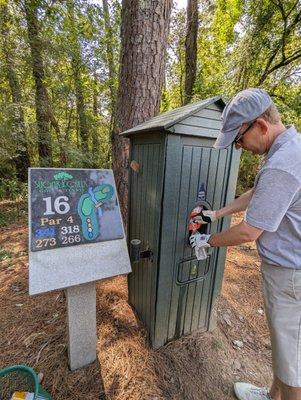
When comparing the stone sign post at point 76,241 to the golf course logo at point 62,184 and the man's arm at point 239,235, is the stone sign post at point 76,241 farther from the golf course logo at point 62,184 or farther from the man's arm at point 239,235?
the man's arm at point 239,235

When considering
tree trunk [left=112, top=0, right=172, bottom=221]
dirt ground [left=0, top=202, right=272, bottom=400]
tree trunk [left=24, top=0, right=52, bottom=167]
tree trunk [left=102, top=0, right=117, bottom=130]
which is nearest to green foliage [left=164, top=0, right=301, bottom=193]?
tree trunk [left=102, top=0, right=117, bottom=130]

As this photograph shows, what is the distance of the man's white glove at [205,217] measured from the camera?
179 cm

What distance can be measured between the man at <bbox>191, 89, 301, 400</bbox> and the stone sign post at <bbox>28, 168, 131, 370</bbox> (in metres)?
0.71

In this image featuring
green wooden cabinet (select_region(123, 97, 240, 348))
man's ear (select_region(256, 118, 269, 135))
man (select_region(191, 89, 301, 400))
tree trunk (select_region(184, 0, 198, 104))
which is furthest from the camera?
tree trunk (select_region(184, 0, 198, 104))

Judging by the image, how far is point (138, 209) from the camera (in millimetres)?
2012

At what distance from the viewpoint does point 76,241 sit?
150 centimetres

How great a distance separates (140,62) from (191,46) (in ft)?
18.6

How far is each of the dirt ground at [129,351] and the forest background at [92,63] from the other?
3636 mm

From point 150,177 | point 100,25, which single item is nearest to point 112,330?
point 150,177

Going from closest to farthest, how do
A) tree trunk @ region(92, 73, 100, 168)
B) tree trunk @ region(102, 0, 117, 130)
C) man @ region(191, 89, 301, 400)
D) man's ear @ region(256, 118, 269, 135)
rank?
man @ region(191, 89, 301, 400) → man's ear @ region(256, 118, 269, 135) → tree trunk @ region(102, 0, 117, 130) → tree trunk @ region(92, 73, 100, 168)

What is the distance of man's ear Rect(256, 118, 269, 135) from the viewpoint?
48.6 inches

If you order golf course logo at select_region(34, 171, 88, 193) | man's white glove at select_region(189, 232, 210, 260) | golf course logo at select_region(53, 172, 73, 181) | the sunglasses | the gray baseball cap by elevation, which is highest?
the gray baseball cap

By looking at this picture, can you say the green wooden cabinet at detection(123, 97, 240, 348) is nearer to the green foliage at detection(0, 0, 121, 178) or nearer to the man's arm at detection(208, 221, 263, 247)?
the man's arm at detection(208, 221, 263, 247)

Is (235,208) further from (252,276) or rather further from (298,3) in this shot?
(298,3)
